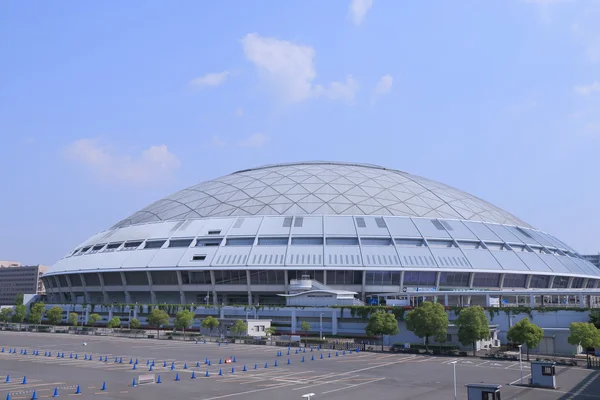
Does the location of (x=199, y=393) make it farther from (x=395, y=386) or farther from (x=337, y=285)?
(x=337, y=285)

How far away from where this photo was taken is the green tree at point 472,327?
47.7m

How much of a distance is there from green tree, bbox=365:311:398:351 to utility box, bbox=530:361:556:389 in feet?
75.8

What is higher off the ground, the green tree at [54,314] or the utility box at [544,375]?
the green tree at [54,314]

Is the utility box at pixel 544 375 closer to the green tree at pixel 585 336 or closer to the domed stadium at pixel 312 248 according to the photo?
the green tree at pixel 585 336

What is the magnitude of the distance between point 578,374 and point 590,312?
17.9 meters

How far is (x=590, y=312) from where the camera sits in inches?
2063

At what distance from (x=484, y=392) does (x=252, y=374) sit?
16551 millimetres

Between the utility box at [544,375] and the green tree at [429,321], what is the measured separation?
18.5 m

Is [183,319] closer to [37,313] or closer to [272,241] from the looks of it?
[272,241]

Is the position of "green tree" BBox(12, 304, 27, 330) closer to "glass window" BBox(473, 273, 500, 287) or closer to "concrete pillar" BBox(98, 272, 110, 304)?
"concrete pillar" BBox(98, 272, 110, 304)

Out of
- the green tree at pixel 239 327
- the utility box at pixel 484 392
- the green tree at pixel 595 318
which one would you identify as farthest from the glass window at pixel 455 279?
the utility box at pixel 484 392

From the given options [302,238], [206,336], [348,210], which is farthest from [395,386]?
[348,210]

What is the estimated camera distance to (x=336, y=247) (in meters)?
69.9

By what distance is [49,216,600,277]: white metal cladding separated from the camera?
223 feet
